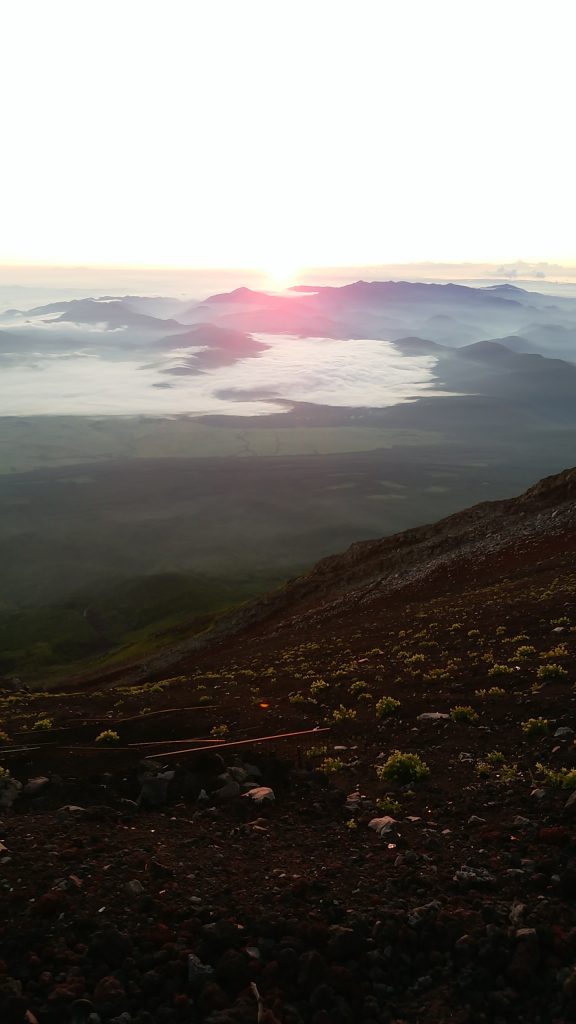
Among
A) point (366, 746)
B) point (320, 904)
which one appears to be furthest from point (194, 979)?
point (366, 746)

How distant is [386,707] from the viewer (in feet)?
62.4

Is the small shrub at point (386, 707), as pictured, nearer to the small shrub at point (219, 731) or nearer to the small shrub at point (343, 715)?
the small shrub at point (343, 715)

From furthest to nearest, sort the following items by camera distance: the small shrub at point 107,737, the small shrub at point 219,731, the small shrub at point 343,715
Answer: the small shrub at point 343,715
the small shrub at point 219,731
the small shrub at point 107,737

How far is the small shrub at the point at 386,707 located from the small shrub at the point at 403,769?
417 centimetres

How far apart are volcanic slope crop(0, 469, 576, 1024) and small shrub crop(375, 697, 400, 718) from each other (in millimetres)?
93

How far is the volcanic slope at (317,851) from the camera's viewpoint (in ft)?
25.5

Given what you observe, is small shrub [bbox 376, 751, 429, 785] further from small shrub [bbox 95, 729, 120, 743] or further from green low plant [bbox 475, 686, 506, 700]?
small shrub [bbox 95, 729, 120, 743]

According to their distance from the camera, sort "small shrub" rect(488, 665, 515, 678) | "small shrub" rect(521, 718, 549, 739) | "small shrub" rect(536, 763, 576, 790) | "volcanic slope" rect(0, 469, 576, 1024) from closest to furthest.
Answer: "volcanic slope" rect(0, 469, 576, 1024) < "small shrub" rect(536, 763, 576, 790) < "small shrub" rect(521, 718, 549, 739) < "small shrub" rect(488, 665, 515, 678)

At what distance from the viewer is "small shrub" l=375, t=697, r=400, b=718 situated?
746 inches

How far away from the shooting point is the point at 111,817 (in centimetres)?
1291

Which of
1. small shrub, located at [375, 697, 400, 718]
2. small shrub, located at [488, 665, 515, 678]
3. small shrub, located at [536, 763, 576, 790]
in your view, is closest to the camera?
small shrub, located at [536, 763, 576, 790]

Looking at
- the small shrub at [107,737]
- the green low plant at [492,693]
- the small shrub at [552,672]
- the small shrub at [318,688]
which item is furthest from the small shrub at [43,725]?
the small shrub at [552,672]

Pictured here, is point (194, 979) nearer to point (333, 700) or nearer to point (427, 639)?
point (333, 700)

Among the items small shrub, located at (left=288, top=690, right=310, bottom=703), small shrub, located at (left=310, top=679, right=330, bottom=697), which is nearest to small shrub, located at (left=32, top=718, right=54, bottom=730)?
small shrub, located at (left=288, top=690, right=310, bottom=703)
